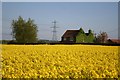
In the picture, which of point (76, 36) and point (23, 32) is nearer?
point (76, 36)

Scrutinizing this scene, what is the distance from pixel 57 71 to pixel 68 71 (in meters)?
0.39

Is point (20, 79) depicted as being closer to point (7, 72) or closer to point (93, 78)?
point (7, 72)

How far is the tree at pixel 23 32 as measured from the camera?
38438 millimetres

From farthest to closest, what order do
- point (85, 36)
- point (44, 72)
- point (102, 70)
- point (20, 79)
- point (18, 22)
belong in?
point (18, 22)
point (85, 36)
point (102, 70)
point (44, 72)
point (20, 79)

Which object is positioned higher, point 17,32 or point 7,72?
point 17,32

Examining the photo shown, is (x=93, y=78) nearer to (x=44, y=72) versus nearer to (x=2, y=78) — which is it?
(x=44, y=72)

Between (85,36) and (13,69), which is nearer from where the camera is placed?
(13,69)

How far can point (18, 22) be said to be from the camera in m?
44.2

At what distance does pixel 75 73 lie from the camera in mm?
9820

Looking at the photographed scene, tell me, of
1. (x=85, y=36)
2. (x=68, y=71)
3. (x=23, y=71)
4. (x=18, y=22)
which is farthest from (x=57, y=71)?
(x=18, y=22)

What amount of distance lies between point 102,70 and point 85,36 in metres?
26.8

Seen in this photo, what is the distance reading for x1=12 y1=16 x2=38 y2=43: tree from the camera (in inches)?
1513

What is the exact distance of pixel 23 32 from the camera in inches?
1619

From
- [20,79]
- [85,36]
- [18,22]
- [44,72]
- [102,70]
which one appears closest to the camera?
[20,79]
